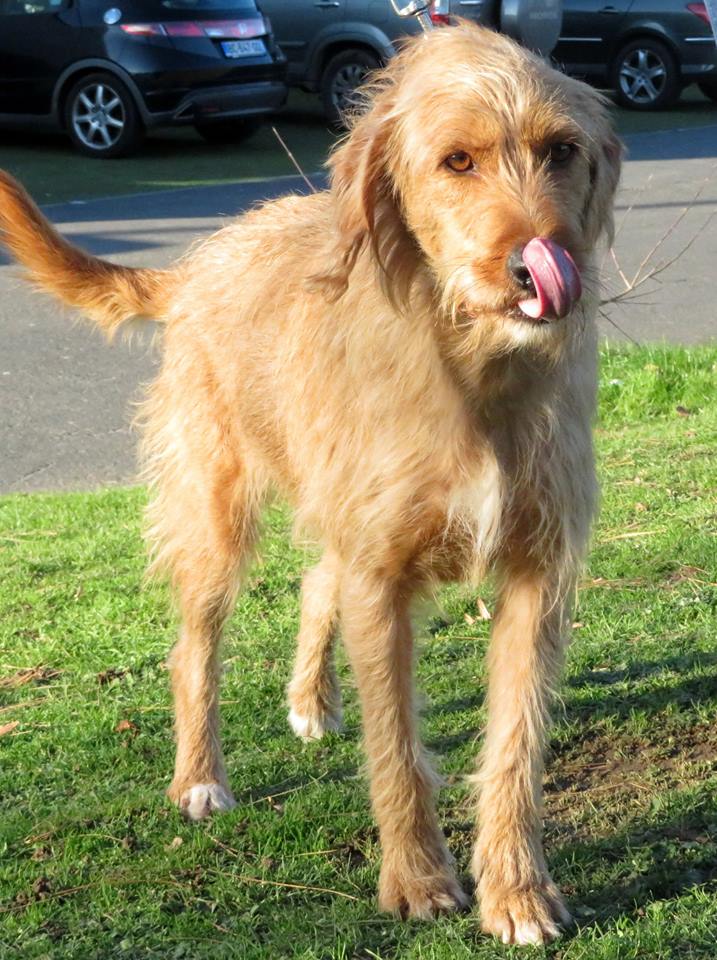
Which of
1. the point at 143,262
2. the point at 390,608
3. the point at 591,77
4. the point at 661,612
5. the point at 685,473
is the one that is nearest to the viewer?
the point at 390,608

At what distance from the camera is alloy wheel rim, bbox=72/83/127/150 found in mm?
17203

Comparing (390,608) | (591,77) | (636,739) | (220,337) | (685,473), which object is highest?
(220,337)

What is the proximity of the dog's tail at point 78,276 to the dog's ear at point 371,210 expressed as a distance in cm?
149

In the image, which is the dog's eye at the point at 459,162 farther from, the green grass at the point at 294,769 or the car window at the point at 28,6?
the car window at the point at 28,6

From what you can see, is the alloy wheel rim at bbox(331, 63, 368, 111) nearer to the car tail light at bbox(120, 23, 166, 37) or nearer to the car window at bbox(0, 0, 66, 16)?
the car tail light at bbox(120, 23, 166, 37)

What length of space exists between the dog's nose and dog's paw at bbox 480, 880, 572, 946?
4.92 ft

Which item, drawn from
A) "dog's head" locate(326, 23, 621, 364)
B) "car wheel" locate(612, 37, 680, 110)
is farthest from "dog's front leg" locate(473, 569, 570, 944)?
"car wheel" locate(612, 37, 680, 110)

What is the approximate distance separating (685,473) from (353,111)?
11.4 feet

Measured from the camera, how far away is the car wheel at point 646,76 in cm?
2130

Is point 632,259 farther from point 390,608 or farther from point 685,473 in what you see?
point 390,608

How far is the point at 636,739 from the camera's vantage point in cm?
425

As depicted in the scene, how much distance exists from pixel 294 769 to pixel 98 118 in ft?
47.7

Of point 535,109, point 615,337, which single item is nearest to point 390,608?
point 535,109

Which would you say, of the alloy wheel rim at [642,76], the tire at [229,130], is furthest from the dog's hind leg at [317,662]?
the alloy wheel rim at [642,76]
